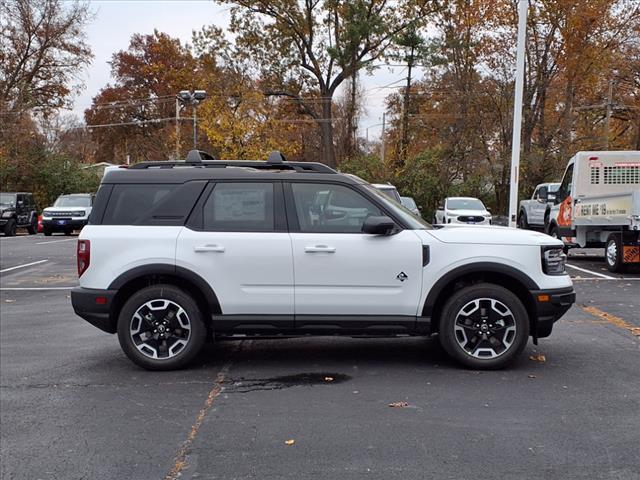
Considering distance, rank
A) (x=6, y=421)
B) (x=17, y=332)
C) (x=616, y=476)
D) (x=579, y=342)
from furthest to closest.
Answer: (x=17, y=332), (x=579, y=342), (x=6, y=421), (x=616, y=476)

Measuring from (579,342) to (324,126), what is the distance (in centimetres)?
3224

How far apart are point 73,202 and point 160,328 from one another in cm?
2400

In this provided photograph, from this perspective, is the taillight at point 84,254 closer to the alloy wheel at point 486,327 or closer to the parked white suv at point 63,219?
the alloy wheel at point 486,327

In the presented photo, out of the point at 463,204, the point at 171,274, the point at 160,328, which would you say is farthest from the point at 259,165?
the point at 463,204

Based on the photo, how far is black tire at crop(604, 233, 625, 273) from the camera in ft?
41.0

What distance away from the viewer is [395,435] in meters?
4.18

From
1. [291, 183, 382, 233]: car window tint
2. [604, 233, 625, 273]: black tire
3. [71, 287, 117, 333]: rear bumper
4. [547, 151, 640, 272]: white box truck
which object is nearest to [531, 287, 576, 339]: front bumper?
[291, 183, 382, 233]: car window tint

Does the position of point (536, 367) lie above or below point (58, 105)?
below

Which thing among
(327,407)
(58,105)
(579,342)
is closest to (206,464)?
(327,407)

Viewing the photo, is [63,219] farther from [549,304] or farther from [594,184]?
Result: [549,304]

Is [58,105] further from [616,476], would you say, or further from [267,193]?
[616,476]

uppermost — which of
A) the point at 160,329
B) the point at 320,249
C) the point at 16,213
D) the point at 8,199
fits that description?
the point at 8,199

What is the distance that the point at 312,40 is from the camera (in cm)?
3684

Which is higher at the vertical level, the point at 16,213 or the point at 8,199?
the point at 8,199
